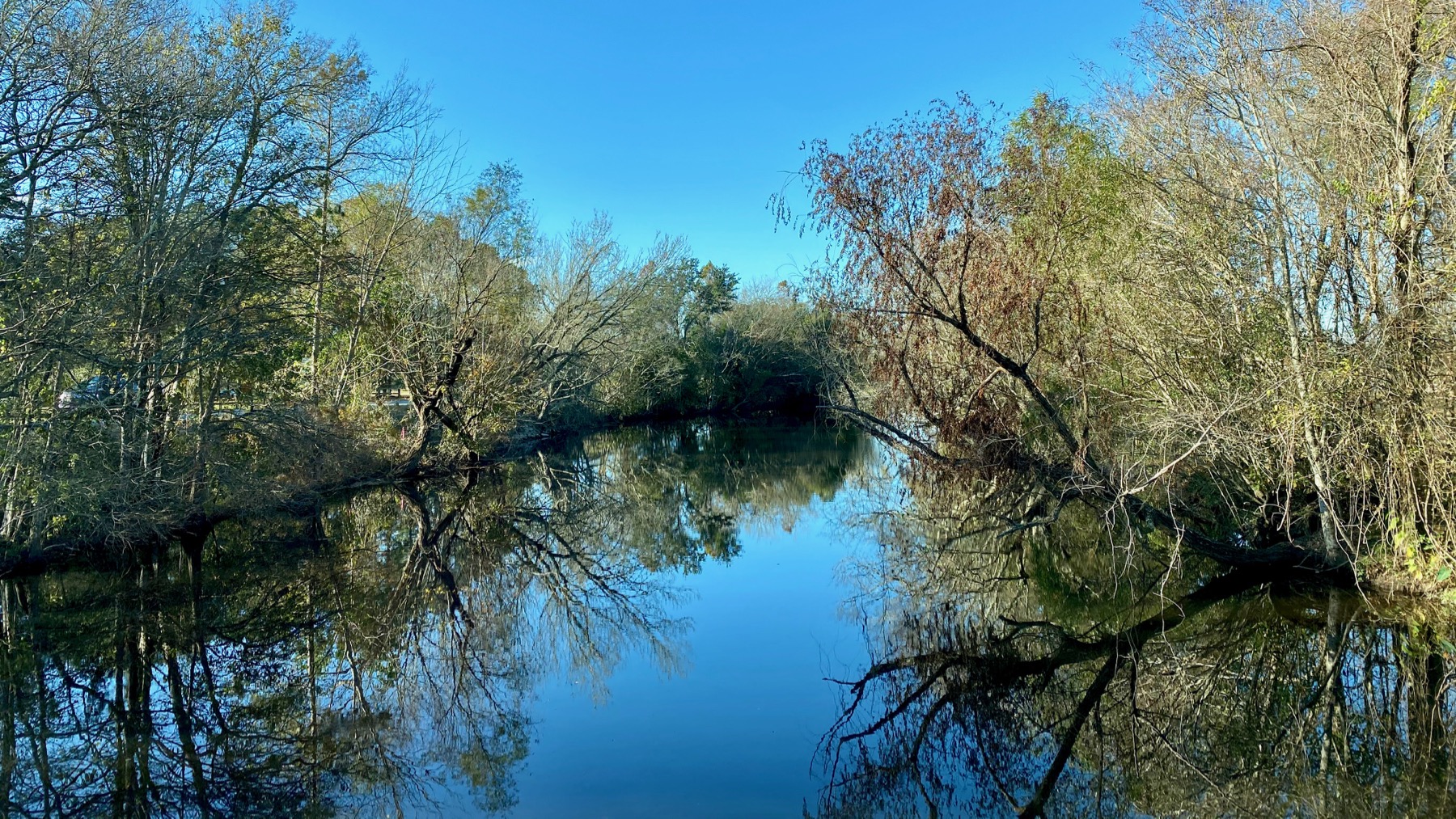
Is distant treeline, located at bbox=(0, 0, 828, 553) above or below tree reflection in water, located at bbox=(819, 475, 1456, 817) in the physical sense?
above

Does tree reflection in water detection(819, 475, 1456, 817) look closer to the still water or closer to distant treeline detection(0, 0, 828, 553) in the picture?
the still water

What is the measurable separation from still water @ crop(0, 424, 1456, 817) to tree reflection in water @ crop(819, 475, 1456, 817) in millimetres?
28

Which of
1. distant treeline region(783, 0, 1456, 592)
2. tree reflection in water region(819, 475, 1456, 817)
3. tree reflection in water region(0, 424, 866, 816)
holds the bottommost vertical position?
tree reflection in water region(819, 475, 1456, 817)

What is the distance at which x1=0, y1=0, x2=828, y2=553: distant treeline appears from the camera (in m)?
8.92

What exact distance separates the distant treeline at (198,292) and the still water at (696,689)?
1.55 m

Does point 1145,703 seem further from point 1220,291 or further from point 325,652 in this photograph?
point 325,652

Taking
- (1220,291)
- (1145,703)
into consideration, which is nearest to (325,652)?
(1145,703)

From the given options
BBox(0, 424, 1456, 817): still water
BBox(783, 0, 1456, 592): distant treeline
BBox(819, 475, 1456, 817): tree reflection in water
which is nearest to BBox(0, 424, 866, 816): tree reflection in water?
BBox(0, 424, 1456, 817): still water

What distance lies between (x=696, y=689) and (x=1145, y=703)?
Result: 3.56 metres

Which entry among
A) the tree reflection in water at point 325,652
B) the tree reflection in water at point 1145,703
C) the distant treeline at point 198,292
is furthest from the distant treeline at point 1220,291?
the distant treeline at point 198,292

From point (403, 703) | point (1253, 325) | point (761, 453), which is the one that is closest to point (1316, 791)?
point (1253, 325)

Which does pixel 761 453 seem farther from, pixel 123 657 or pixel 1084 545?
pixel 123 657

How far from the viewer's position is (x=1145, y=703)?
643 cm

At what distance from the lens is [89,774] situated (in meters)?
5.34
